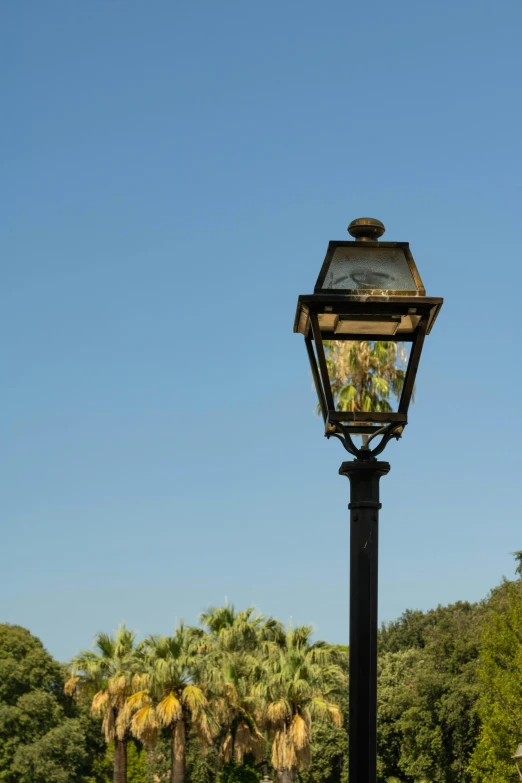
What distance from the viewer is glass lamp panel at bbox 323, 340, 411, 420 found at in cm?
523

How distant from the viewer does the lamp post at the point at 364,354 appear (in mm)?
5102

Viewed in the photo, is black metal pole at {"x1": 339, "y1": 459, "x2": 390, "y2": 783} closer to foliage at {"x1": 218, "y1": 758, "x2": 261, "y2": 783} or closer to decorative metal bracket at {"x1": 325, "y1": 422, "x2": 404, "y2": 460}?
decorative metal bracket at {"x1": 325, "y1": 422, "x2": 404, "y2": 460}

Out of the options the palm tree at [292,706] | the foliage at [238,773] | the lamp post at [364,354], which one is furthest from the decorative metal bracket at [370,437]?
the foliage at [238,773]

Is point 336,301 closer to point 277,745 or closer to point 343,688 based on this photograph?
point 277,745

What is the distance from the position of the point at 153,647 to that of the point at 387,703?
20.0 meters

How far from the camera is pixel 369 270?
520 centimetres

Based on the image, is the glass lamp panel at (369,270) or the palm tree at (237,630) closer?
the glass lamp panel at (369,270)

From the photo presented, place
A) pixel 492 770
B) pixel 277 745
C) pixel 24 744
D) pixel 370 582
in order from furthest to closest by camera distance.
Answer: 1. pixel 24 744
2. pixel 492 770
3. pixel 277 745
4. pixel 370 582

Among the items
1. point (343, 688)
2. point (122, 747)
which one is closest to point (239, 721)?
point (122, 747)

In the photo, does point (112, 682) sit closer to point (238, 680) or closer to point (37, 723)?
point (238, 680)

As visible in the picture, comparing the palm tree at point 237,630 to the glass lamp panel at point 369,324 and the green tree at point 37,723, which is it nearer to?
the green tree at point 37,723

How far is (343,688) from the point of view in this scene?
57281 mm

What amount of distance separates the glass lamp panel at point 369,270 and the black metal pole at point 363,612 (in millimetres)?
762

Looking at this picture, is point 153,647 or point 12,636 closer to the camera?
point 153,647
